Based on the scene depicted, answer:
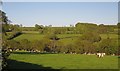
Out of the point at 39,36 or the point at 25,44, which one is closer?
the point at 25,44

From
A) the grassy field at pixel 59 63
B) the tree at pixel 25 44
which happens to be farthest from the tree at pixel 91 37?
the grassy field at pixel 59 63

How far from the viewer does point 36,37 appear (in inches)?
3172

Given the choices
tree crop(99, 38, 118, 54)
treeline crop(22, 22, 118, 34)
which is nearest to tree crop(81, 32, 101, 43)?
treeline crop(22, 22, 118, 34)

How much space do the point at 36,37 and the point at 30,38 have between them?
7.85 feet

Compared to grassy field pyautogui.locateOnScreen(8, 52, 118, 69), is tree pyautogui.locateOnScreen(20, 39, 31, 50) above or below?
below

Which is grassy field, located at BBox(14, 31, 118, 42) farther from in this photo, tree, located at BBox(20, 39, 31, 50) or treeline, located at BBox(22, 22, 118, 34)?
treeline, located at BBox(22, 22, 118, 34)

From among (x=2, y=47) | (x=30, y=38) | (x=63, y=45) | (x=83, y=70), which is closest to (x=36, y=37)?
(x=30, y=38)

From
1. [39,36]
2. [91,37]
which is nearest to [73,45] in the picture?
[91,37]

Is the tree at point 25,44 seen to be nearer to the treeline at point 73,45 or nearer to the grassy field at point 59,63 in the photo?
the treeline at point 73,45

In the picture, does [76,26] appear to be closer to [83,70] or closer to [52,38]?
[52,38]

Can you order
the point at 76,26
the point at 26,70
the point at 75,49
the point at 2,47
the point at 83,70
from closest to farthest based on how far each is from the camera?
the point at 2,47
the point at 26,70
the point at 83,70
the point at 75,49
the point at 76,26

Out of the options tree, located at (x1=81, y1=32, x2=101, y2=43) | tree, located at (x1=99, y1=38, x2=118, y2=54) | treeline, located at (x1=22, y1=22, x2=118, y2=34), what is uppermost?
treeline, located at (x1=22, y1=22, x2=118, y2=34)

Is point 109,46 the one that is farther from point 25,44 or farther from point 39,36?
point 39,36

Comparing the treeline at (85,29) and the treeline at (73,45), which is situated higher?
the treeline at (85,29)
